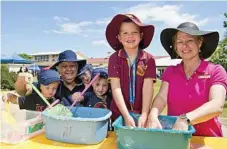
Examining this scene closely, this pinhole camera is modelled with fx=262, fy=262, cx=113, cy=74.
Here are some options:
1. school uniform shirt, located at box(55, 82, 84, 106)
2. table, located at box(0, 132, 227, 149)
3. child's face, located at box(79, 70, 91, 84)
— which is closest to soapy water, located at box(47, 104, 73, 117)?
table, located at box(0, 132, 227, 149)

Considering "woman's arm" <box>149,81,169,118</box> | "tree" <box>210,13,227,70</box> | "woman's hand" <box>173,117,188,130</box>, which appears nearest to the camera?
"woman's hand" <box>173,117,188,130</box>

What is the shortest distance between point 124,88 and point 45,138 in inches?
24.2

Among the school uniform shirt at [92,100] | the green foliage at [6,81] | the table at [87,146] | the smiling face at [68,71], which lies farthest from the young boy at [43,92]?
the green foliage at [6,81]

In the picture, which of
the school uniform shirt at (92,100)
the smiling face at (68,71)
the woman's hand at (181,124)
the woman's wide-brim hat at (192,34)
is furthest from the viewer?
the smiling face at (68,71)

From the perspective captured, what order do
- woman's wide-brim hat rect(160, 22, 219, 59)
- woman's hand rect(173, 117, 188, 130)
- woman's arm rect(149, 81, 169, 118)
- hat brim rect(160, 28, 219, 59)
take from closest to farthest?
woman's hand rect(173, 117, 188, 130) < woman's arm rect(149, 81, 169, 118) < woman's wide-brim hat rect(160, 22, 219, 59) < hat brim rect(160, 28, 219, 59)

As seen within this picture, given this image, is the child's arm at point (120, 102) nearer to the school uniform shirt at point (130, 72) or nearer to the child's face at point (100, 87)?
the school uniform shirt at point (130, 72)

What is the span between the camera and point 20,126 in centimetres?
150

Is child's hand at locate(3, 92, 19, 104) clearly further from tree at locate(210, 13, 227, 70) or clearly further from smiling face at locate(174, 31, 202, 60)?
tree at locate(210, 13, 227, 70)

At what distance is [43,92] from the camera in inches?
85.0

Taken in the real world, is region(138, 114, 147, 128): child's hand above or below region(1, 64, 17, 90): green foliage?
above

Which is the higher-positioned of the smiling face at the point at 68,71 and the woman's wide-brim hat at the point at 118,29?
the woman's wide-brim hat at the point at 118,29

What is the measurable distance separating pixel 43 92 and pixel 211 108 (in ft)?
4.41

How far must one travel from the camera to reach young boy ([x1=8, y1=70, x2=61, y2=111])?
2119mm

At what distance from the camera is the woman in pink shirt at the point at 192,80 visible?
5.21 feet
